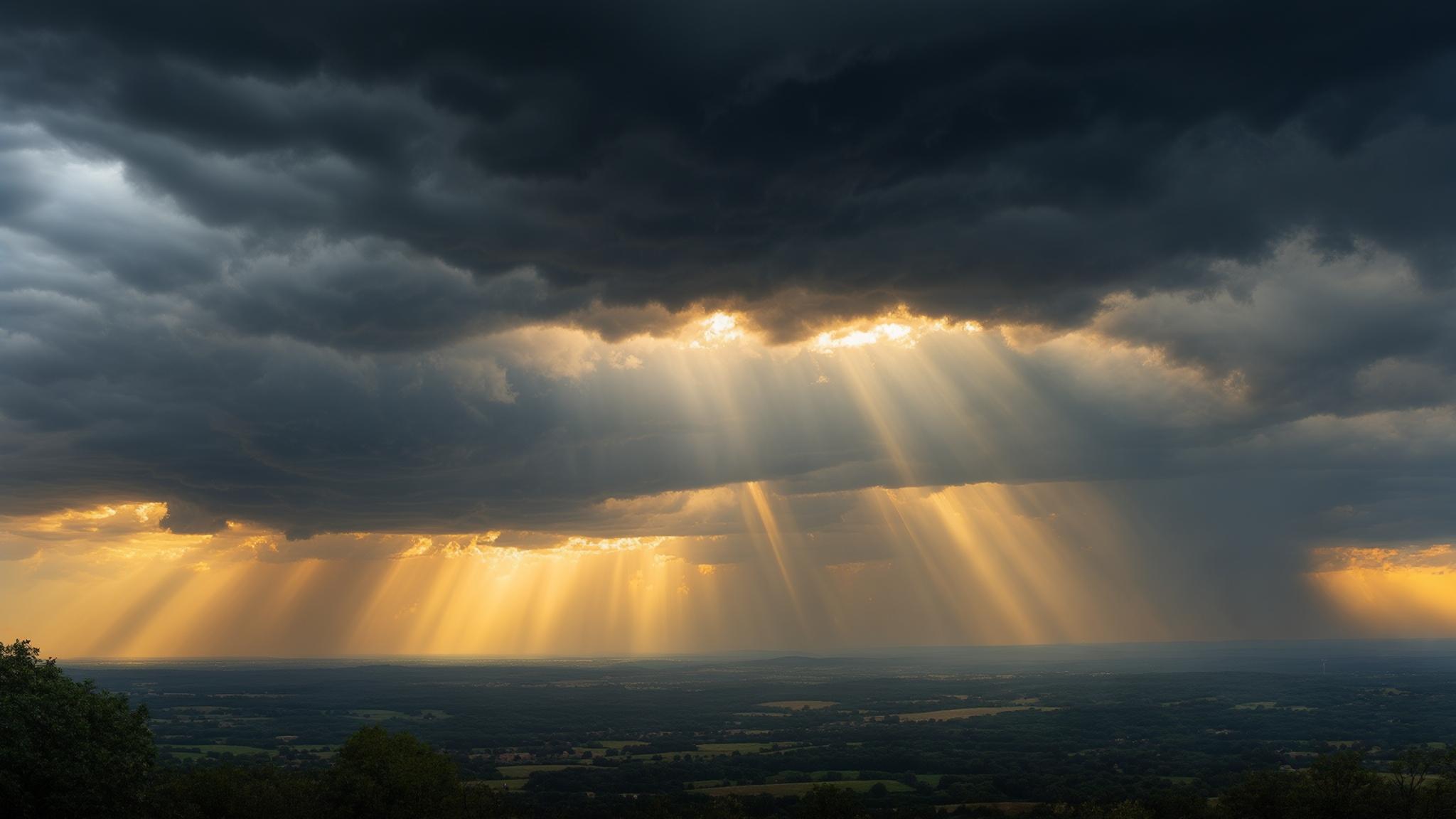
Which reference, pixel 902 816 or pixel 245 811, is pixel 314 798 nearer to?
pixel 245 811

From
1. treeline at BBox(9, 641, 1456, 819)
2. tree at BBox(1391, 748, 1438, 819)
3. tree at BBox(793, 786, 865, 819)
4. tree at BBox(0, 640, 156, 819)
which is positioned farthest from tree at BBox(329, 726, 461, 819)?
tree at BBox(1391, 748, 1438, 819)

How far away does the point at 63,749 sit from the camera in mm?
64625

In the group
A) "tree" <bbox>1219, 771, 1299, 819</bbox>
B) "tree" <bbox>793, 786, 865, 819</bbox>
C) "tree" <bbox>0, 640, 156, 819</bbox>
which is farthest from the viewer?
"tree" <bbox>1219, 771, 1299, 819</bbox>

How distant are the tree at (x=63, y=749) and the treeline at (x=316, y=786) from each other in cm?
7

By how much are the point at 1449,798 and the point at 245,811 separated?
111m

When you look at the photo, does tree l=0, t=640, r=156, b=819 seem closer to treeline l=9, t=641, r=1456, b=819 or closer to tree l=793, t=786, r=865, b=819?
treeline l=9, t=641, r=1456, b=819

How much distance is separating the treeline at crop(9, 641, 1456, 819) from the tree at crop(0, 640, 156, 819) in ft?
0.23

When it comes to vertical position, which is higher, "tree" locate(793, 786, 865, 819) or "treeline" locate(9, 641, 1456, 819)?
"treeline" locate(9, 641, 1456, 819)

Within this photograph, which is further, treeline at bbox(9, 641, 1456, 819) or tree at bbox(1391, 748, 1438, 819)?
tree at bbox(1391, 748, 1438, 819)

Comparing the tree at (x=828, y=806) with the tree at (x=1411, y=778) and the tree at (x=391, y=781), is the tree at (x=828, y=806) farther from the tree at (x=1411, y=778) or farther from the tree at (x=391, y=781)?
the tree at (x=1411, y=778)

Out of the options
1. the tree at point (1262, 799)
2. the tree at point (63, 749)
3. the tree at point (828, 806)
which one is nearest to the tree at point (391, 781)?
the tree at point (63, 749)

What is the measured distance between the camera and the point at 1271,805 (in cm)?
9975

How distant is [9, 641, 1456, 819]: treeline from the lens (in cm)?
6341

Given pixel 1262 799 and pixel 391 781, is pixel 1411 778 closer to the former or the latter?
pixel 1262 799
